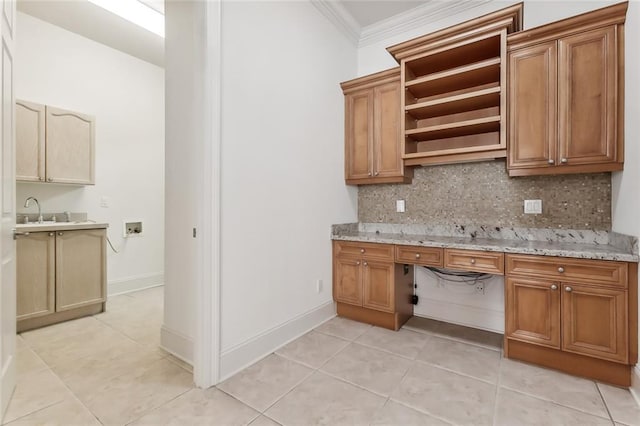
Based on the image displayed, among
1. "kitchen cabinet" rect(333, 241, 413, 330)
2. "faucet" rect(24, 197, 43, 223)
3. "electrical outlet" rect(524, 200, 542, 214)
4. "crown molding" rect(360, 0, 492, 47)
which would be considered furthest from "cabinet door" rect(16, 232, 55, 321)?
"electrical outlet" rect(524, 200, 542, 214)

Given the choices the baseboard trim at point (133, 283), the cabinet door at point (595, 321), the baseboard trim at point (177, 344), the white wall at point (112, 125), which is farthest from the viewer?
the baseboard trim at point (133, 283)

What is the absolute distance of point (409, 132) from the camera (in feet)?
8.93

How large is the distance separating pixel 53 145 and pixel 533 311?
463 centimetres

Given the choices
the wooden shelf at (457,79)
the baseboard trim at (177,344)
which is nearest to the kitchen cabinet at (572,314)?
the wooden shelf at (457,79)

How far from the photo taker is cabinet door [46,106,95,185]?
10.1ft

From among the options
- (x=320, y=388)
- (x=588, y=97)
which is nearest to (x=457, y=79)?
(x=588, y=97)

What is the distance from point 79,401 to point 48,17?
3908 mm

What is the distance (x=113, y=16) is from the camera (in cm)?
316

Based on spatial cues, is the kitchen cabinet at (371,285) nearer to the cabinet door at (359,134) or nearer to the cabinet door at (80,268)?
the cabinet door at (359,134)

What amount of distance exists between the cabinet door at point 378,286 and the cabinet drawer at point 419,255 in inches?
5.2

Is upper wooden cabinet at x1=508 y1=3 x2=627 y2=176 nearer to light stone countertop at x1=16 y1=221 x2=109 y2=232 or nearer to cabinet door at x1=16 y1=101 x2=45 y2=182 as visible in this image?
light stone countertop at x1=16 y1=221 x2=109 y2=232

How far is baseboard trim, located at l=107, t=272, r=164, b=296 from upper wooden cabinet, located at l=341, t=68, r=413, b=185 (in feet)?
10.4

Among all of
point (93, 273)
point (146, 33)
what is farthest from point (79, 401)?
point (146, 33)

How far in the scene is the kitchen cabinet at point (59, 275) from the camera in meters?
2.67
